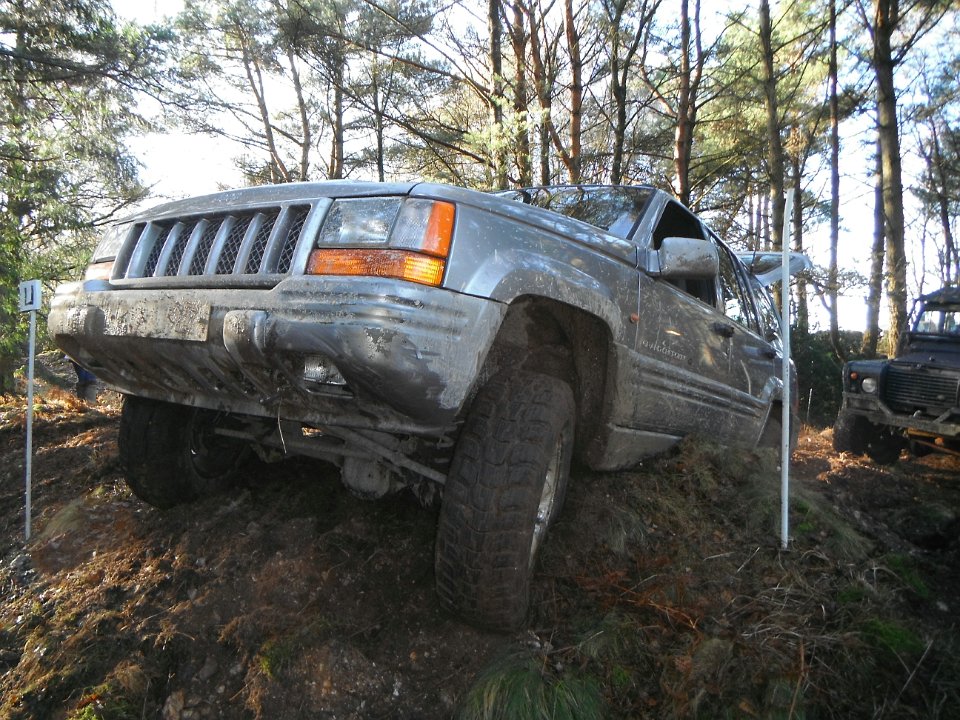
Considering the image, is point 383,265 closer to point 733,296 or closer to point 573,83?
point 733,296

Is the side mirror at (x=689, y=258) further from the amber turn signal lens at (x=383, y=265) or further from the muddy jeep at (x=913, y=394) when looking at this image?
the muddy jeep at (x=913, y=394)

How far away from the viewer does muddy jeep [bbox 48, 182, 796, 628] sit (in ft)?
6.16

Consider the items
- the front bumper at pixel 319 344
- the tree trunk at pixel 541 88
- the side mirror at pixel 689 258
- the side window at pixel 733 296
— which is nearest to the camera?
the front bumper at pixel 319 344

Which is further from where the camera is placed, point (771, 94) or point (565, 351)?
point (771, 94)

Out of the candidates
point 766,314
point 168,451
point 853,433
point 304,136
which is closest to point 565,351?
point 168,451

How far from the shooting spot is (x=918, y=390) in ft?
21.7

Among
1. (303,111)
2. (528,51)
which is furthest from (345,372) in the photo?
(303,111)

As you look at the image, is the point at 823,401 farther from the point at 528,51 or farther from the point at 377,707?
the point at 377,707

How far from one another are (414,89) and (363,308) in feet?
32.7

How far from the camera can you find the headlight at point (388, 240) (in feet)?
6.20

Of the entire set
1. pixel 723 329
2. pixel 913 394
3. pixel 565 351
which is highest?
pixel 723 329

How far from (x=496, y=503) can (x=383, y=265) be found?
0.86 m

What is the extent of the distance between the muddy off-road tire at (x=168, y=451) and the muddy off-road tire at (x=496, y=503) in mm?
1534

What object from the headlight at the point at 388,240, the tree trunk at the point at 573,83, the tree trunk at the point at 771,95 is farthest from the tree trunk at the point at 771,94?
the headlight at the point at 388,240
